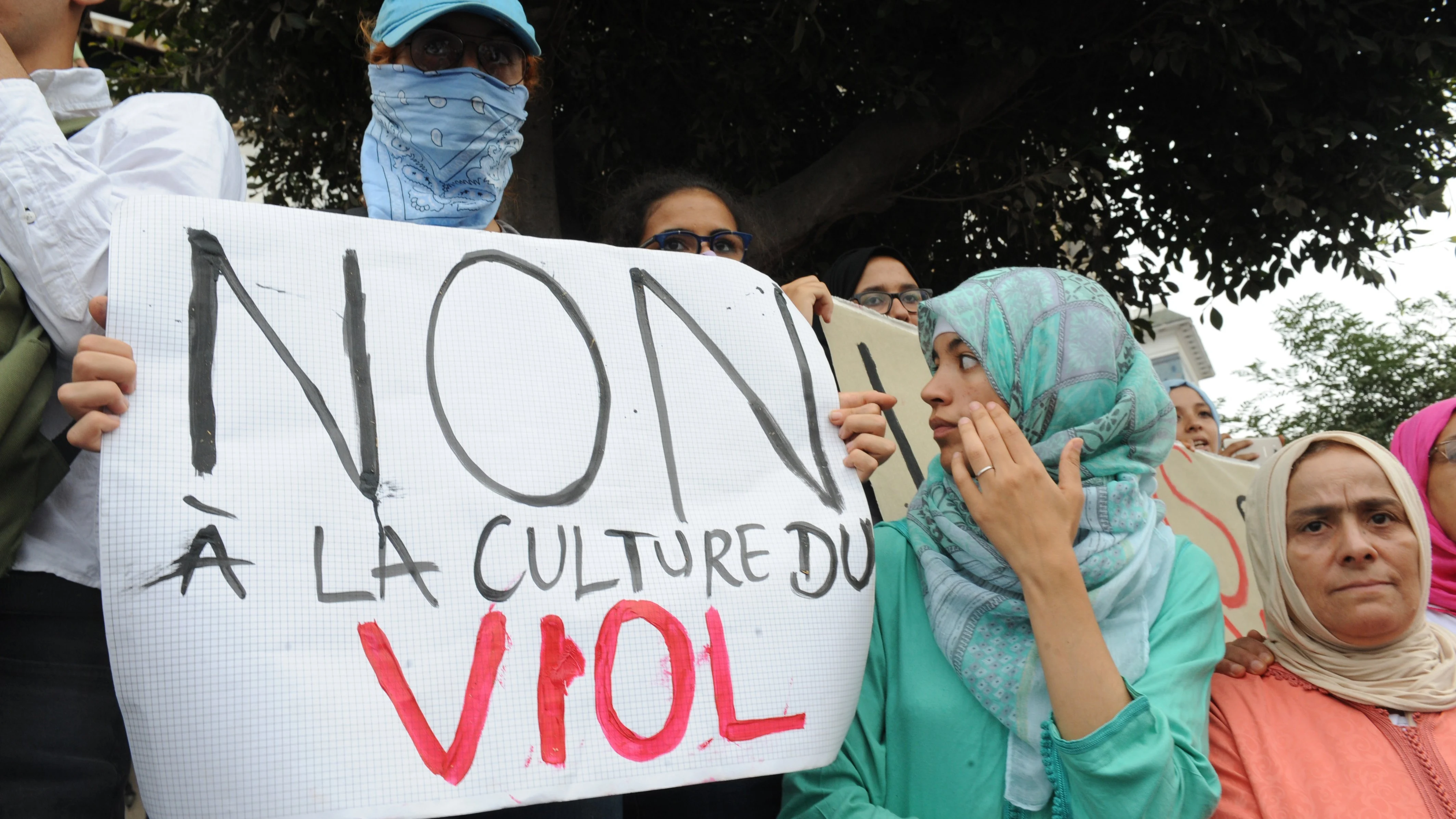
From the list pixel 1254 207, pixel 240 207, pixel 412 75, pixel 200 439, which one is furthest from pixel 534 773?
pixel 1254 207

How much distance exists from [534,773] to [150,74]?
5.92 metres

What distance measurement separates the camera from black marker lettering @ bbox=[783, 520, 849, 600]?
1.50m

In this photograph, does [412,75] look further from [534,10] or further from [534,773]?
[534,10]

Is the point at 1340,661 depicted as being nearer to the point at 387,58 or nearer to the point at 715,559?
the point at 715,559

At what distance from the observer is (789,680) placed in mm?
1447

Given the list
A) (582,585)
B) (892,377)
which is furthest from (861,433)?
(892,377)

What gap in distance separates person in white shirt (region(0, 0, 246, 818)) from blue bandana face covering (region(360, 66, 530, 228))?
1.48 feet

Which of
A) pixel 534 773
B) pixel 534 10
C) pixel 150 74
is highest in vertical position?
pixel 150 74

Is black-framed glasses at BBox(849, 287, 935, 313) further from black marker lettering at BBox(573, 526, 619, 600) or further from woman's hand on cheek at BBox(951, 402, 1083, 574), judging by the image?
black marker lettering at BBox(573, 526, 619, 600)

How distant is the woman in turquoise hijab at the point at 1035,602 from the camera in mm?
1469

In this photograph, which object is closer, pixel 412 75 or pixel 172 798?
pixel 172 798

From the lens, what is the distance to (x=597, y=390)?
1531 millimetres

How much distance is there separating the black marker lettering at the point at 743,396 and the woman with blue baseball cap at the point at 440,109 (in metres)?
0.39

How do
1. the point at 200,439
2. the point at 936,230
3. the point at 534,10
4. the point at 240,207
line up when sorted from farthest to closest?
the point at 936,230 → the point at 534,10 → the point at 240,207 → the point at 200,439
